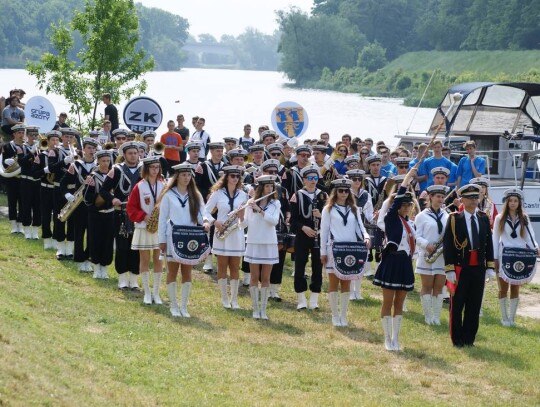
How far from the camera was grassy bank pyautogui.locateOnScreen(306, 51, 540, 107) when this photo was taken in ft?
237

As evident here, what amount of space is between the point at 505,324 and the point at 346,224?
2.81 meters

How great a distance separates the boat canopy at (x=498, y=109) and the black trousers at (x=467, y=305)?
43.9 ft

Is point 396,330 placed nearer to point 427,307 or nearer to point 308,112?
point 427,307

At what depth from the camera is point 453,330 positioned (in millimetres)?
14336

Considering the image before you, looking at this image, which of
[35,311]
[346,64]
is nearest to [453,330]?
[35,311]

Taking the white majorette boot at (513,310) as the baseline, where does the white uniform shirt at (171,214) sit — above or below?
above

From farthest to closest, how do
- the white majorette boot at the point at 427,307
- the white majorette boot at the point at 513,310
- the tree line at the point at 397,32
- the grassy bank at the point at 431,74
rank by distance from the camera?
the tree line at the point at 397,32 < the grassy bank at the point at 431,74 < the white majorette boot at the point at 513,310 < the white majorette boot at the point at 427,307

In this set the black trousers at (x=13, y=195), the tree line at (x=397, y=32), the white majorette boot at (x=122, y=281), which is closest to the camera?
the white majorette boot at (x=122, y=281)

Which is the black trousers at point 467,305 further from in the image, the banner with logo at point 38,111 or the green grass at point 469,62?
the green grass at point 469,62

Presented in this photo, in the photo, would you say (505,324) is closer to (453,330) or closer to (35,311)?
(453,330)

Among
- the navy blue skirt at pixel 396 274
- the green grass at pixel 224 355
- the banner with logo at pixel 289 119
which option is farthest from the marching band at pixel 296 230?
the banner with logo at pixel 289 119

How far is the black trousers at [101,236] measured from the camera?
1694 cm

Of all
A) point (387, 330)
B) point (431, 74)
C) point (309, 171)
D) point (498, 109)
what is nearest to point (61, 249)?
point (309, 171)

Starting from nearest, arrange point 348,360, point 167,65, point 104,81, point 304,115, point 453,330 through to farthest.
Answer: point 348,360
point 453,330
point 304,115
point 104,81
point 167,65
